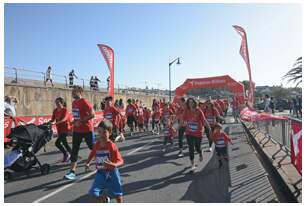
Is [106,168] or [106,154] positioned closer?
[106,168]

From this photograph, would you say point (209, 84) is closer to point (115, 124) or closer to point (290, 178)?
point (115, 124)

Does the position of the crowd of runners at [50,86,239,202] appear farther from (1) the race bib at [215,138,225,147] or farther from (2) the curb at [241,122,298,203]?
(2) the curb at [241,122,298,203]

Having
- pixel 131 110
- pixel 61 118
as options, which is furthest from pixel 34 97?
pixel 61 118

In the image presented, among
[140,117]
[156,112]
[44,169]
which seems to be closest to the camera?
[44,169]

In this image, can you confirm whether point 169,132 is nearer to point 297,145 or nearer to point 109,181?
point 297,145

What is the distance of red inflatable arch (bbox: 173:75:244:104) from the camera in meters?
27.4

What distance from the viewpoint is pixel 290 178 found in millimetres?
6512

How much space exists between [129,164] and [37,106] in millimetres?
13572

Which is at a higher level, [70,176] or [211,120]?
[211,120]

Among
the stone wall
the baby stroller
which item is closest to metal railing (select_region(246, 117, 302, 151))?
the baby stroller

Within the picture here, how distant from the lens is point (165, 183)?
7.05m

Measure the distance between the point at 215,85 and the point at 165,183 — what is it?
879 inches

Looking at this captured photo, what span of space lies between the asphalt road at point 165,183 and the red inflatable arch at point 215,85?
57.7 feet

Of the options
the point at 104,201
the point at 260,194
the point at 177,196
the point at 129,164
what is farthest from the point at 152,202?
the point at 129,164
